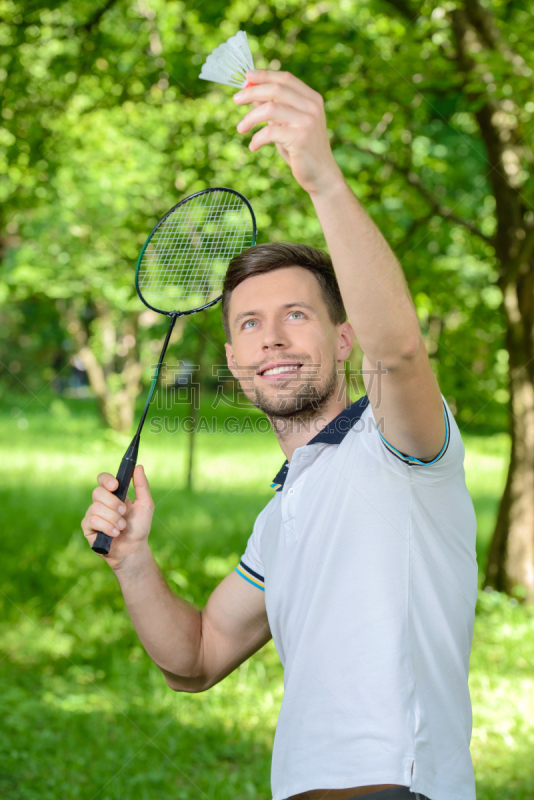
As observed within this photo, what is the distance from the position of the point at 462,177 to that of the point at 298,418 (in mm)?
6587

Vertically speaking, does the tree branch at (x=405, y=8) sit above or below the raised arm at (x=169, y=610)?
above

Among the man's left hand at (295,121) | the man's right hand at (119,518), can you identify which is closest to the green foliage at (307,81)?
the man's right hand at (119,518)

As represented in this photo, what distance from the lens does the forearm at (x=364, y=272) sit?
1.12 m

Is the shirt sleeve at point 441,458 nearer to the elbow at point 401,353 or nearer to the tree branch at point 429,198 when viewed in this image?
the elbow at point 401,353

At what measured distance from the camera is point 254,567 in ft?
6.24

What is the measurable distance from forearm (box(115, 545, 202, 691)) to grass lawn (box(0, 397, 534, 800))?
1.81m

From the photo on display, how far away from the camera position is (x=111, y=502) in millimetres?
1700

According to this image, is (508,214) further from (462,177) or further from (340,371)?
Answer: (340,371)

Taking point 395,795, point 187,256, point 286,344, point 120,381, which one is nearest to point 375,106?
point 187,256

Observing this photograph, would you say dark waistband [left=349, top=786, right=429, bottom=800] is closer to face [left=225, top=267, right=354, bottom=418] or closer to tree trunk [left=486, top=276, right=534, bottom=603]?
face [left=225, top=267, right=354, bottom=418]

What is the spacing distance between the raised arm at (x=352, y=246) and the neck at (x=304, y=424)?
1.72 ft

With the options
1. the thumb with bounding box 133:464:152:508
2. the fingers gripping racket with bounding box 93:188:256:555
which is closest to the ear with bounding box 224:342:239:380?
the fingers gripping racket with bounding box 93:188:256:555

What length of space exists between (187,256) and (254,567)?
188 centimetres

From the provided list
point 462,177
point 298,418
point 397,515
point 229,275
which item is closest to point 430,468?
point 397,515
